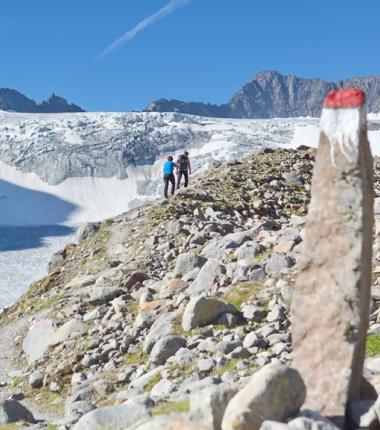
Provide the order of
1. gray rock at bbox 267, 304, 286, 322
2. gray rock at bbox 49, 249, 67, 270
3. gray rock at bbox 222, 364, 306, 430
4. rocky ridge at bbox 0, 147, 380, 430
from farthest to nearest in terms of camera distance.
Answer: gray rock at bbox 49, 249, 67, 270 → gray rock at bbox 267, 304, 286, 322 → rocky ridge at bbox 0, 147, 380, 430 → gray rock at bbox 222, 364, 306, 430

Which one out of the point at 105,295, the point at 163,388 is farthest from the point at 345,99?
the point at 105,295

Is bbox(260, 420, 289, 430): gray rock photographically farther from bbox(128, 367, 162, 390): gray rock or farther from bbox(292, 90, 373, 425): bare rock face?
bbox(128, 367, 162, 390): gray rock

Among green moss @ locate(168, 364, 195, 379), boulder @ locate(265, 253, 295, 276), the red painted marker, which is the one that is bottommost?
green moss @ locate(168, 364, 195, 379)

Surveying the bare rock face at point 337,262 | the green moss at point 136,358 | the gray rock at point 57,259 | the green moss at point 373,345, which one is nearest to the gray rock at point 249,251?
the green moss at point 136,358

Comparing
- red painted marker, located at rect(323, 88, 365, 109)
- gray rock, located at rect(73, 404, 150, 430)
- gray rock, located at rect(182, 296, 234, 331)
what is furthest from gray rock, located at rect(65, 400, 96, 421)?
red painted marker, located at rect(323, 88, 365, 109)

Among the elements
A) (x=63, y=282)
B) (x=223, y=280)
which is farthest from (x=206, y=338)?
(x=63, y=282)

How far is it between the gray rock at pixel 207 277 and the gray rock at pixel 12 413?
6023mm

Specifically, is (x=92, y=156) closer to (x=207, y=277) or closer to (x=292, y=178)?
(x=292, y=178)

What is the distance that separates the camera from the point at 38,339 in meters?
19.2

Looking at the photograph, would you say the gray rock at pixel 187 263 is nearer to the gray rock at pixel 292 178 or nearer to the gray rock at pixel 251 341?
the gray rock at pixel 251 341

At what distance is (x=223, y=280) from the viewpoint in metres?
17.2

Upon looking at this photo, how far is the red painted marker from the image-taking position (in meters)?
7.07

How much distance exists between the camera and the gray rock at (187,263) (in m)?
19.7

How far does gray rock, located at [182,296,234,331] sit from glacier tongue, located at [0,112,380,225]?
142264 mm
